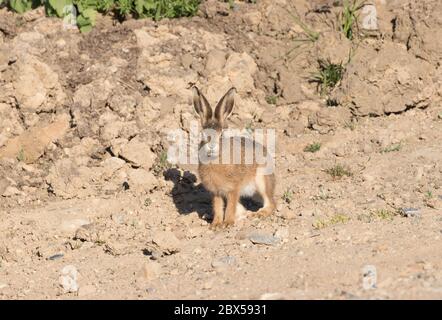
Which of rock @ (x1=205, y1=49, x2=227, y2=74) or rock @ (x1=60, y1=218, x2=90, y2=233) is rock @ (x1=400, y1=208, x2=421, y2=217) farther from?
rock @ (x1=205, y1=49, x2=227, y2=74)

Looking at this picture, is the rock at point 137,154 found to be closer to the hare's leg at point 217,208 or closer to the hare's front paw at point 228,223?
the hare's leg at point 217,208

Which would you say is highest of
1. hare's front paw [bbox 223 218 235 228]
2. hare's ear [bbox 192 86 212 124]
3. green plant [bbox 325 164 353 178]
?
hare's ear [bbox 192 86 212 124]

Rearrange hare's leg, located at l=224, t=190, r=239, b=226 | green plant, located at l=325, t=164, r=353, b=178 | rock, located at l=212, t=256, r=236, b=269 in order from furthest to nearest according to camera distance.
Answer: green plant, located at l=325, t=164, r=353, b=178
hare's leg, located at l=224, t=190, r=239, b=226
rock, located at l=212, t=256, r=236, b=269

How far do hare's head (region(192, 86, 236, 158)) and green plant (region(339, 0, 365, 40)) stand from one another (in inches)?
114

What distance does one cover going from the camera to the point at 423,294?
17.5 ft

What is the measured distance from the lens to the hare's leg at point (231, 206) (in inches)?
312

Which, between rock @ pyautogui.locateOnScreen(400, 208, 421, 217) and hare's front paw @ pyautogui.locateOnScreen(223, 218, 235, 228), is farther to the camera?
hare's front paw @ pyautogui.locateOnScreen(223, 218, 235, 228)

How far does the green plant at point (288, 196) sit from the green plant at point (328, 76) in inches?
79.3

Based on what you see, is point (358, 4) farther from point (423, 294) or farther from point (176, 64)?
point (423, 294)

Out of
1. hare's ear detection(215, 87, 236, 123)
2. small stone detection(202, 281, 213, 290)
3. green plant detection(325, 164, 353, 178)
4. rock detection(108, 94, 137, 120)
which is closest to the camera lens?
small stone detection(202, 281, 213, 290)

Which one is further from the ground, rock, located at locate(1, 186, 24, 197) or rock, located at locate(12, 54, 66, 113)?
rock, located at locate(12, 54, 66, 113)

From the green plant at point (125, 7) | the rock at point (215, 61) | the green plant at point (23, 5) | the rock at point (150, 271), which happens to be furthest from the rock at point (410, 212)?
the green plant at point (23, 5)

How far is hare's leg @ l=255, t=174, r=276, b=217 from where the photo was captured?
312 inches

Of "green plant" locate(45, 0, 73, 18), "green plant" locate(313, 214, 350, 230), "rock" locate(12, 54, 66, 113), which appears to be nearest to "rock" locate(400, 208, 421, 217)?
"green plant" locate(313, 214, 350, 230)
